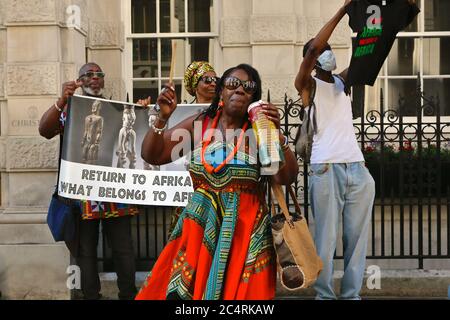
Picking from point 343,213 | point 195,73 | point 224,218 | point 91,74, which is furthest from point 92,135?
point 224,218

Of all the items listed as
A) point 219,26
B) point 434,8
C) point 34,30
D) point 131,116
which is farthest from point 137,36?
point 434,8

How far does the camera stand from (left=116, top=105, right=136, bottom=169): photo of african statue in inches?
278

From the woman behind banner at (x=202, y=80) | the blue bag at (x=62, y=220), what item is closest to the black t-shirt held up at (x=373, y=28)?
the woman behind banner at (x=202, y=80)

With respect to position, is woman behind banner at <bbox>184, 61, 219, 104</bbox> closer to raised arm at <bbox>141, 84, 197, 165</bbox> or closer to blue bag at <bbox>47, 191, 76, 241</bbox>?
blue bag at <bbox>47, 191, 76, 241</bbox>

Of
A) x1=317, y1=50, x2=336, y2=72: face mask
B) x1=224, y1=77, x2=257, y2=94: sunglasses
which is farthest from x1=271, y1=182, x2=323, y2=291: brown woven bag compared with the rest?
x1=317, y1=50, x2=336, y2=72: face mask

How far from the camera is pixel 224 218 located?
459 cm

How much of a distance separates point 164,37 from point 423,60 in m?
3.18

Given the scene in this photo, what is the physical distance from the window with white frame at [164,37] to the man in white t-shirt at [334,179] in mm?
3609

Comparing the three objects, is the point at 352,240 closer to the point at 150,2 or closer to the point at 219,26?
the point at 219,26

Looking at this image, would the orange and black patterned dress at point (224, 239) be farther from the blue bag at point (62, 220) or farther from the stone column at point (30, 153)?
the stone column at point (30, 153)

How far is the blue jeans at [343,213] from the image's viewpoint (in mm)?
6223
